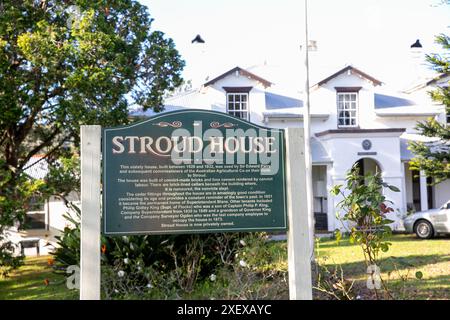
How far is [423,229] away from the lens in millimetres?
18234

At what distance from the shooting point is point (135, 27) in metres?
14.7

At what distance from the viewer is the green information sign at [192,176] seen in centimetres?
571

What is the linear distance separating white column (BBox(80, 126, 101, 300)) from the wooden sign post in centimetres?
1

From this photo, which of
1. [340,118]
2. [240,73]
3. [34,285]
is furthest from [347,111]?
[34,285]

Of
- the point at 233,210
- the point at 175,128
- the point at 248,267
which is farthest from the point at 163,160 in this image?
the point at 248,267

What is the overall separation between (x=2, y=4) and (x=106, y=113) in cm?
364

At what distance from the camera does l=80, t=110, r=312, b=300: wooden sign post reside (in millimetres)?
5711

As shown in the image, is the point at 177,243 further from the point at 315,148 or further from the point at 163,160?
the point at 315,148

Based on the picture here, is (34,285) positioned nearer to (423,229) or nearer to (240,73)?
(423,229)

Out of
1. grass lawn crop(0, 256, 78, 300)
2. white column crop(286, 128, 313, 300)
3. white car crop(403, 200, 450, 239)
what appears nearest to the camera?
white column crop(286, 128, 313, 300)

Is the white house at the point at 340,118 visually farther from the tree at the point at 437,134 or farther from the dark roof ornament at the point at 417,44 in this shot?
the tree at the point at 437,134

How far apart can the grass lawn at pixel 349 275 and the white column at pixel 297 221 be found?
203 centimetres

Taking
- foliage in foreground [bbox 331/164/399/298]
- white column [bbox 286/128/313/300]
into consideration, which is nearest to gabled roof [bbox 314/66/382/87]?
foliage in foreground [bbox 331/164/399/298]

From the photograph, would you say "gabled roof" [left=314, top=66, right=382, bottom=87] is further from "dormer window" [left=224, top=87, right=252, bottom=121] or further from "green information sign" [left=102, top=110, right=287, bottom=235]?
"green information sign" [left=102, top=110, right=287, bottom=235]
